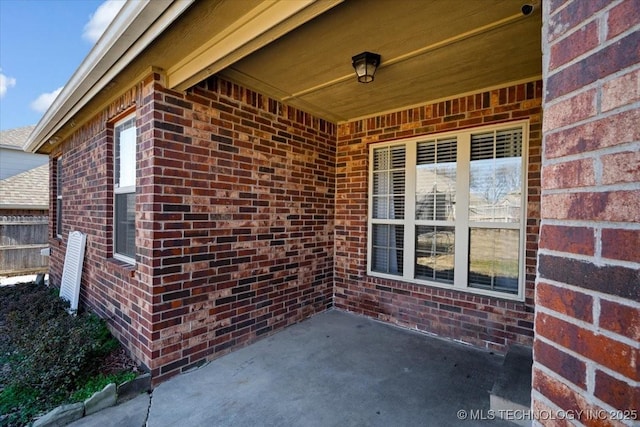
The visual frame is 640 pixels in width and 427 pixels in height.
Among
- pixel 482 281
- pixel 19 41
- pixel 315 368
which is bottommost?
pixel 315 368

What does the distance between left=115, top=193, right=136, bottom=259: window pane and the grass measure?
2.87 ft

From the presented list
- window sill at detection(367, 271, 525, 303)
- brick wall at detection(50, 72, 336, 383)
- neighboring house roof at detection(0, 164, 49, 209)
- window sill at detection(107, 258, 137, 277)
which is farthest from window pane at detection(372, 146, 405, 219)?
neighboring house roof at detection(0, 164, 49, 209)

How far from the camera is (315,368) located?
284 centimetres

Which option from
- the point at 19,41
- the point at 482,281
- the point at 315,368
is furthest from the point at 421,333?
the point at 19,41

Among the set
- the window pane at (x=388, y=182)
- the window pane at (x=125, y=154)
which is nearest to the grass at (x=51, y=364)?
the window pane at (x=125, y=154)

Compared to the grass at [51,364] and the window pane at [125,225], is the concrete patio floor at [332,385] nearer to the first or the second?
the grass at [51,364]

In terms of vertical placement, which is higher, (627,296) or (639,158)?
(639,158)

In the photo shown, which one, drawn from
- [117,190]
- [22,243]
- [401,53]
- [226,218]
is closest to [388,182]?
[401,53]

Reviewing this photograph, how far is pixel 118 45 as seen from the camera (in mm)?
2338

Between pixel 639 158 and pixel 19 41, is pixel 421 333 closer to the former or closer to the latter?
pixel 639 158

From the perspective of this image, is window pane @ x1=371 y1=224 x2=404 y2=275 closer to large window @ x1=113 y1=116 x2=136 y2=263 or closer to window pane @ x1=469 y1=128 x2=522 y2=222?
window pane @ x1=469 y1=128 x2=522 y2=222

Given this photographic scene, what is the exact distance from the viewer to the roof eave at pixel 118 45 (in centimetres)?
193

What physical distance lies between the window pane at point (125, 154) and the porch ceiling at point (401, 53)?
131cm

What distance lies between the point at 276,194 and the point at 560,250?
10.4 feet
